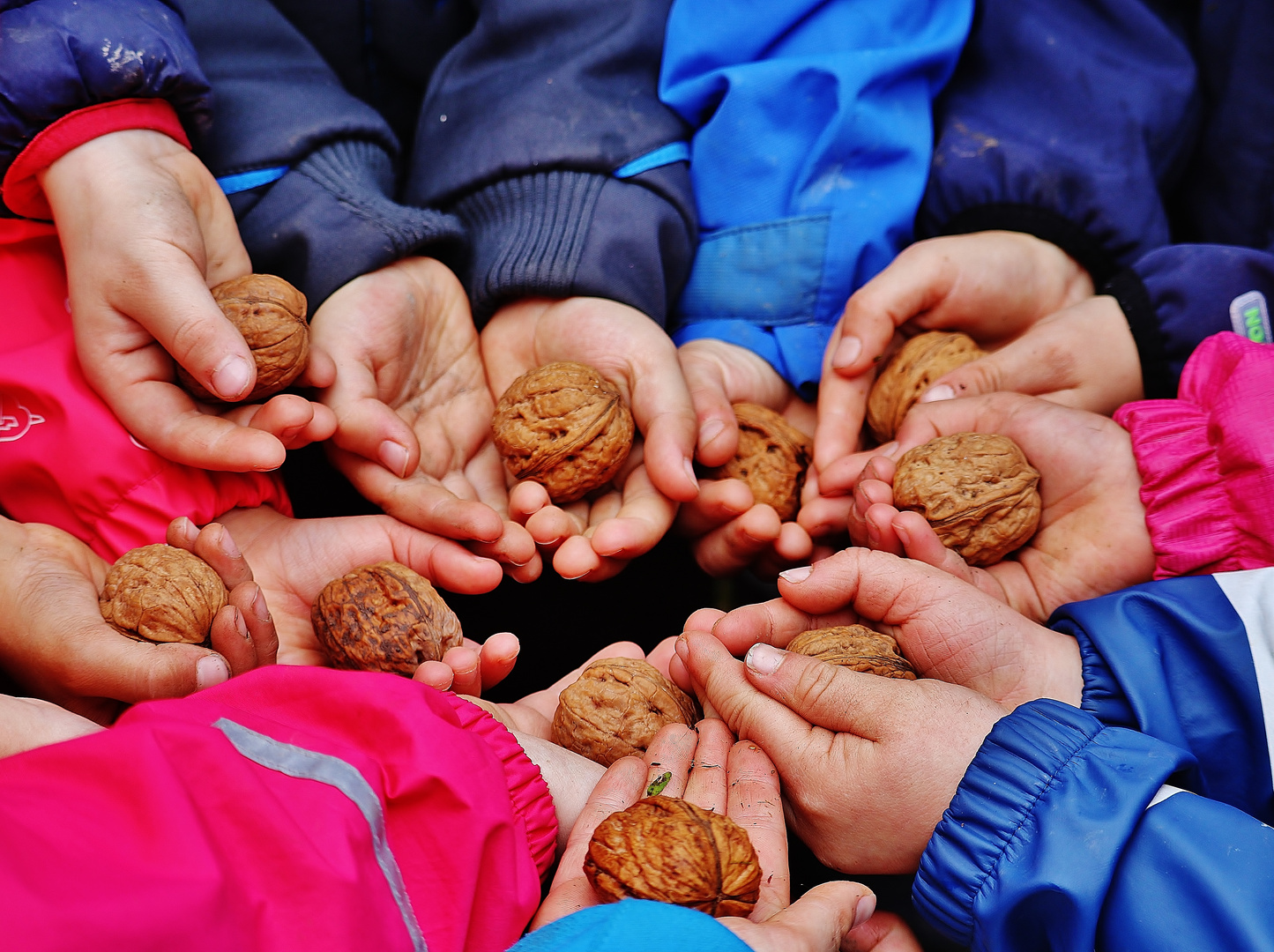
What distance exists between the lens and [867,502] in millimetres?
2002

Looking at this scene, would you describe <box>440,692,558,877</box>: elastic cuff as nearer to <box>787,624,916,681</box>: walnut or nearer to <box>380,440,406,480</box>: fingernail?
<box>787,624,916,681</box>: walnut

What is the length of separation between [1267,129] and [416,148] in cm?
246

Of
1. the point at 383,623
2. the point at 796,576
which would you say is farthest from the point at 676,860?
the point at 383,623

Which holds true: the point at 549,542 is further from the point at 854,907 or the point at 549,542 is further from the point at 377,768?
the point at 854,907

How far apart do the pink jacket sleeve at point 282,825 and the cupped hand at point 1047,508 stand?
37.2 inches

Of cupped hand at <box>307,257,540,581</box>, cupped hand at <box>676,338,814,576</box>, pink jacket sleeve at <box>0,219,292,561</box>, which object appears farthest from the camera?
cupped hand at <box>676,338,814,576</box>

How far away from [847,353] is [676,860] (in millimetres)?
1417

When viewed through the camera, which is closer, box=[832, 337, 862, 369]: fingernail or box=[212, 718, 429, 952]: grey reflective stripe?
box=[212, 718, 429, 952]: grey reflective stripe

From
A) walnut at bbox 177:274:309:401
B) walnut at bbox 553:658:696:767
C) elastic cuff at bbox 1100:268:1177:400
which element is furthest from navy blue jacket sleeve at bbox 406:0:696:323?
elastic cuff at bbox 1100:268:1177:400

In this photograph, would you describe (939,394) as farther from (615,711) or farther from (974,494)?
(615,711)

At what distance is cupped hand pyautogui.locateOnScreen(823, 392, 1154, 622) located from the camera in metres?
1.92

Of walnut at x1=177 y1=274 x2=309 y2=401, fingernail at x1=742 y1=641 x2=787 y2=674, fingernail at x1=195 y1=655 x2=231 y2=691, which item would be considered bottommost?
fingernail at x1=742 y1=641 x2=787 y2=674

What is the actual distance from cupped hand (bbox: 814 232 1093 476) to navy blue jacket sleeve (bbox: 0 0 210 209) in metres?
1.72

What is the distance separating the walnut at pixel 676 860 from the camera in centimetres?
131
